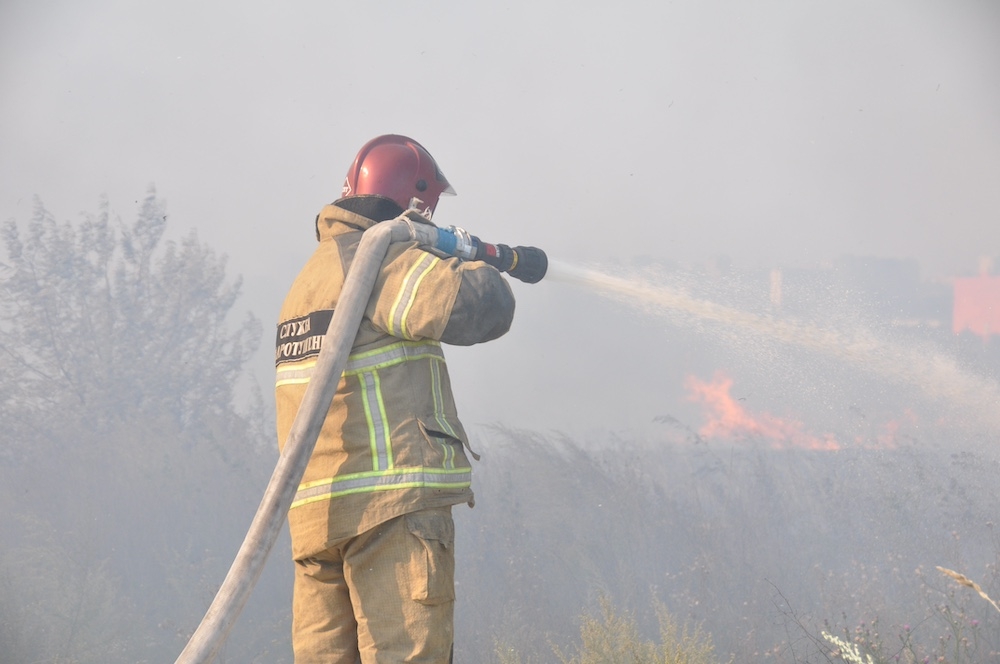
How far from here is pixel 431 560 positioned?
2449 mm

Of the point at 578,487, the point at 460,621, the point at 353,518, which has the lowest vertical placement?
the point at 460,621

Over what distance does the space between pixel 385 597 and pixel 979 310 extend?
3641 millimetres

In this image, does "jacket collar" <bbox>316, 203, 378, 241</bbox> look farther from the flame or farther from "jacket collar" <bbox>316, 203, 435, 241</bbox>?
the flame

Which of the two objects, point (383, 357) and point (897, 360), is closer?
point (383, 357)

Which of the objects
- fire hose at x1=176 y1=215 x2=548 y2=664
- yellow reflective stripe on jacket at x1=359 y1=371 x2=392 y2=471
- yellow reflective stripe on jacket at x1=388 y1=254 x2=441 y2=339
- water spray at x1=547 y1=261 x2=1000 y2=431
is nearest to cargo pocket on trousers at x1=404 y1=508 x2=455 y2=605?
yellow reflective stripe on jacket at x1=359 y1=371 x2=392 y2=471

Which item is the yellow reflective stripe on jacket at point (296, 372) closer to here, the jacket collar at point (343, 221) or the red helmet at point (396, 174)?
the jacket collar at point (343, 221)

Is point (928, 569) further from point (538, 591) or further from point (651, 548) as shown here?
point (538, 591)

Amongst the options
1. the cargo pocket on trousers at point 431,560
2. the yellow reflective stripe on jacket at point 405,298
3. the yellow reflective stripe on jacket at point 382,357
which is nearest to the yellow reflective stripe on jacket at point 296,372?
the yellow reflective stripe on jacket at point 382,357

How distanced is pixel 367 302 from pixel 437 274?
0.22m

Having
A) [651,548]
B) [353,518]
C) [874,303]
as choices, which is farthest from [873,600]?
[353,518]

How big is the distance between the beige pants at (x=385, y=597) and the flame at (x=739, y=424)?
257cm

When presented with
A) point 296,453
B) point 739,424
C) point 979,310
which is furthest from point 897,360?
point 296,453

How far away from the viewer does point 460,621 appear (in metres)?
4.85

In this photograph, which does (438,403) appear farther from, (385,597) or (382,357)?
(385,597)
